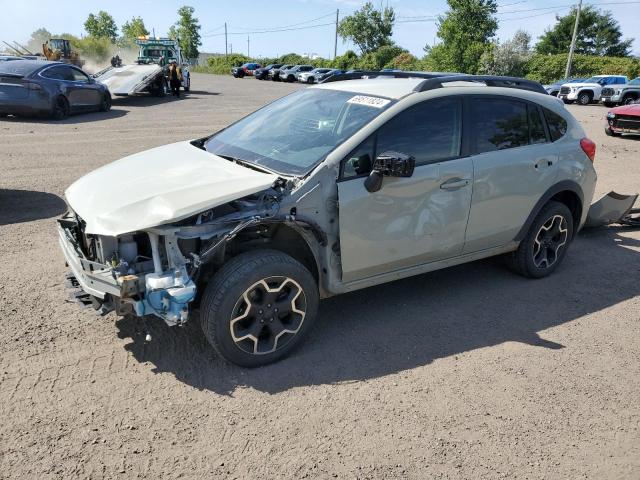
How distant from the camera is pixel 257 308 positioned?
3.44 m

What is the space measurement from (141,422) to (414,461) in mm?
1541

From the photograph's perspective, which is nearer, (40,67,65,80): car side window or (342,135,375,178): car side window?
(342,135,375,178): car side window

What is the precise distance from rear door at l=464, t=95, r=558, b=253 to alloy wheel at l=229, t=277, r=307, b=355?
1689 millimetres

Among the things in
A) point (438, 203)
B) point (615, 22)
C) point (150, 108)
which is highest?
point (615, 22)

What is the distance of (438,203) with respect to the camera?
4.07 metres

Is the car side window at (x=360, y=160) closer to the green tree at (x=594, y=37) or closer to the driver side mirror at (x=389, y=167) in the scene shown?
the driver side mirror at (x=389, y=167)

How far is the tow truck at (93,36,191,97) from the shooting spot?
18750 millimetres

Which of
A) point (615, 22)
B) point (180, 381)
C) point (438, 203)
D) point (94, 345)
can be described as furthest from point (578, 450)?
point (615, 22)

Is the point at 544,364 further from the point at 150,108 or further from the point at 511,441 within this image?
the point at 150,108

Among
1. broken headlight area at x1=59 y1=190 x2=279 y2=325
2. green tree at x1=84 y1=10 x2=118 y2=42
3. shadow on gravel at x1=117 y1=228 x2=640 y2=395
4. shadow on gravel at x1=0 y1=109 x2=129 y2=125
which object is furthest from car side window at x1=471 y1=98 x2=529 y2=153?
green tree at x1=84 y1=10 x2=118 y2=42

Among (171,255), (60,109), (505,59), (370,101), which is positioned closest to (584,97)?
(505,59)

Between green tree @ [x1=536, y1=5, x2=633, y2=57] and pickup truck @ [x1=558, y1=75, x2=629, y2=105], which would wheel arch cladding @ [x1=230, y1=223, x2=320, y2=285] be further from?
green tree @ [x1=536, y1=5, x2=633, y2=57]

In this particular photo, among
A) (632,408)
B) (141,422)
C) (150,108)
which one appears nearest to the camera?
(141,422)

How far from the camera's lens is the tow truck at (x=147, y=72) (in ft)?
61.5
